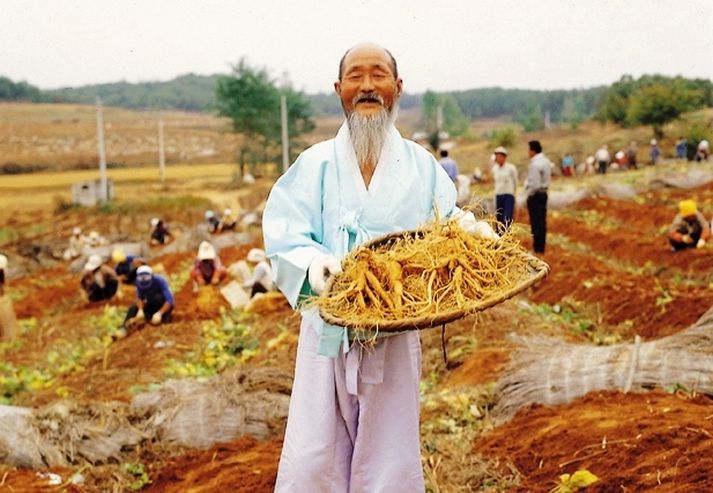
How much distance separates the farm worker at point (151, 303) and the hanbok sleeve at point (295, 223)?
23.1ft

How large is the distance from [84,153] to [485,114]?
7823 centimetres

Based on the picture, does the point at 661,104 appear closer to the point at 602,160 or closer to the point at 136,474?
the point at 602,160

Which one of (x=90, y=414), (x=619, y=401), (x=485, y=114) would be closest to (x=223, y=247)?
(x=90, y=414)

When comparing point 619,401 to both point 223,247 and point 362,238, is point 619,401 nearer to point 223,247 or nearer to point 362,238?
point 362,238

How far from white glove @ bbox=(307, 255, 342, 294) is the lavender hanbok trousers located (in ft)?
0.96

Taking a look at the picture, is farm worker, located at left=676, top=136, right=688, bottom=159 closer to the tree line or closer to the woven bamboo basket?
the tree line

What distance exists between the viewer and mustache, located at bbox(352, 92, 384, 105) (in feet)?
10.3

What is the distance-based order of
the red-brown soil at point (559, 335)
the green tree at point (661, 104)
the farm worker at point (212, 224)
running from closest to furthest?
the red-brown soil at point (559, 335) → the farm worker at point (212, 224) → the green tree at point (661, 104)

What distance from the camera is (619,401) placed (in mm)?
4855

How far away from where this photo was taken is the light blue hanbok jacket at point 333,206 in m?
3.06

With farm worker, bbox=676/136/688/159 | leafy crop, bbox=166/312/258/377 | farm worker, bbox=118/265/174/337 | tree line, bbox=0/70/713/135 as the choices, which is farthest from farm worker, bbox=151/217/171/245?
farm worker, bbox=676/136/688/159

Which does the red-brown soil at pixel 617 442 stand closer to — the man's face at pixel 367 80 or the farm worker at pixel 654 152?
the man's face at pixel 367 80

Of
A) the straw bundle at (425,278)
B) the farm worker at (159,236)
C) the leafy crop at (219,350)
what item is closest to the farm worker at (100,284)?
the leafy crop at (219,350)

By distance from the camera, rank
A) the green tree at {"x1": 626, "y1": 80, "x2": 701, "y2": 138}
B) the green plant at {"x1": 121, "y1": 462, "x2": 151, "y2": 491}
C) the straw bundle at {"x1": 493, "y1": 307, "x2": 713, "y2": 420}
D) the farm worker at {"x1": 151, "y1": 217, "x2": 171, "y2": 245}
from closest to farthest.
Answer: the green plant at {"x1": 121, "y1": 462, "x2": 151, "y2": 491} → the straw bundle at {"x1": 493, "y1": 307, "x2": 713, "y2": 420} → the farm worker at {"x1": 151, "y1": 217, "x2": 171, "y2": 245} → the green tree at {"x1": 626, "y1": 80, "x2": 701, "y2": 138}
